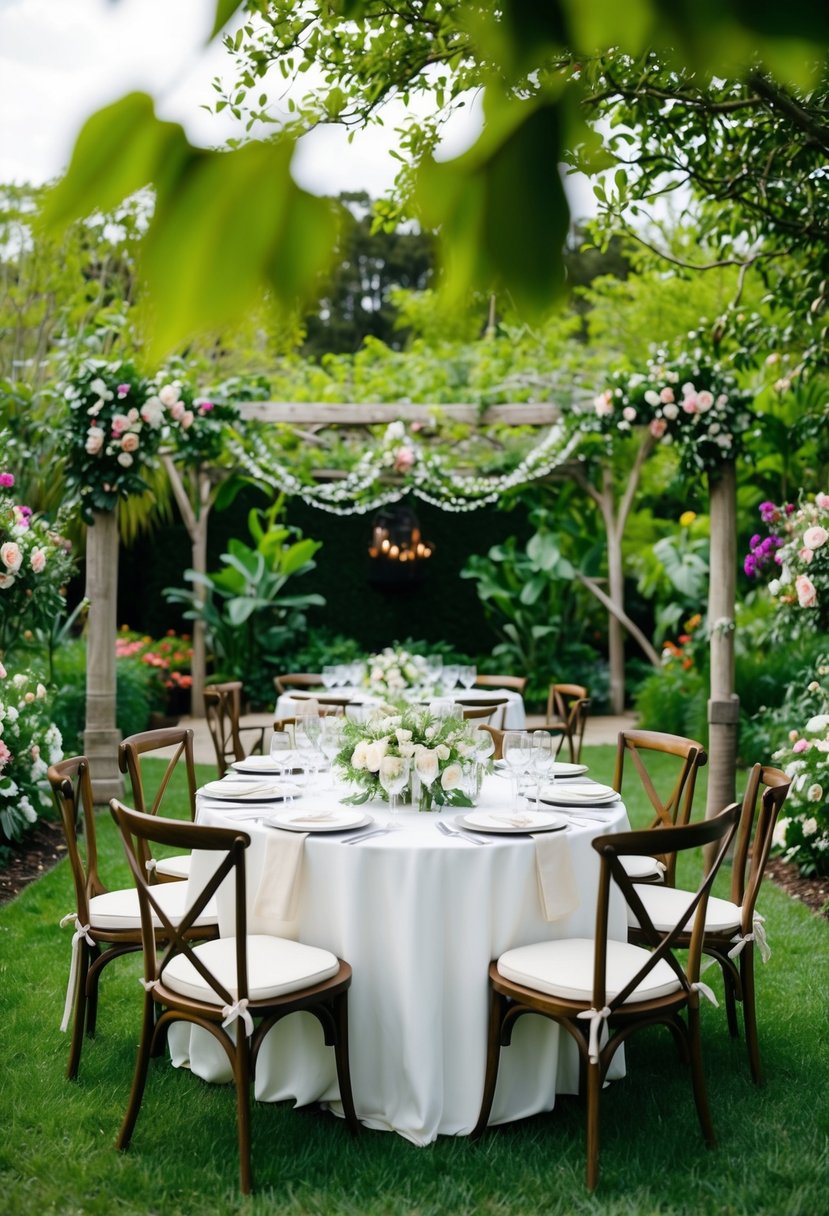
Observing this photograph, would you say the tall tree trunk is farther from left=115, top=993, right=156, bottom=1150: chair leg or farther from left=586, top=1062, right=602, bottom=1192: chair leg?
left=115, top=993, right=156, bottom=1150: chair leg

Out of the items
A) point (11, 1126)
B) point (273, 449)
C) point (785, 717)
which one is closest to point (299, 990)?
point (11, 1126)

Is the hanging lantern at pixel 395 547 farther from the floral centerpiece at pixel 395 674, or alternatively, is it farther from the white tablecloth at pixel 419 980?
the white tablecloth at pixel 419 980

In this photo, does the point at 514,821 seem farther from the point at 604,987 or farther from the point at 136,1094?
the point at 136,1094

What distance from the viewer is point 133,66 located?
0.37m

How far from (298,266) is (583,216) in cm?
10

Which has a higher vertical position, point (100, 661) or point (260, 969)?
point (100, 661)

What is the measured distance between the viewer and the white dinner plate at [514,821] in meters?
3.03

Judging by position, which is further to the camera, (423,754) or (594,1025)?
(423,754)

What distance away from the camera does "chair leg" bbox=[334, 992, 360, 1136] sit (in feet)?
9.18

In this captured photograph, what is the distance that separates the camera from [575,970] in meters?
2.80

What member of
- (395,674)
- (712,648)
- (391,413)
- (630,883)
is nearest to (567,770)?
(630,883)

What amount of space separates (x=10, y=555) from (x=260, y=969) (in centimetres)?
327

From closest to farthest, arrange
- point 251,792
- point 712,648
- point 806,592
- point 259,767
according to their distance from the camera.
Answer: point 251,792, point 259,767, point 806,592, point 712,648

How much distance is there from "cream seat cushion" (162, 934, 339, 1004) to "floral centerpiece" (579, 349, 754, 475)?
14.5 feet
